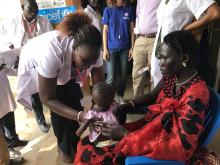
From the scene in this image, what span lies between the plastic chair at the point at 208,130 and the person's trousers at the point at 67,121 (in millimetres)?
770

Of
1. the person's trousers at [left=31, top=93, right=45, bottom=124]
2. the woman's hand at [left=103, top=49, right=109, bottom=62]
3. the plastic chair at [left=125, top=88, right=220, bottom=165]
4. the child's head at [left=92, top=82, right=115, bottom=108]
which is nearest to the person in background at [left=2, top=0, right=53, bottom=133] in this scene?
the person's trousers at [left=31, top=93, right=45, bottom=124]

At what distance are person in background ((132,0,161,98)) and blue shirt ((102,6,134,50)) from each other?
180mm

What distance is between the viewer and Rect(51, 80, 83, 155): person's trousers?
195 centimetres

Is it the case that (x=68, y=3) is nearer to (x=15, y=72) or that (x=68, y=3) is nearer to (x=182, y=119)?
(x=15, y=72)

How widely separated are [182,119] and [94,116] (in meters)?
0.50

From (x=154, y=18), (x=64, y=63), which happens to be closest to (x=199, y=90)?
(x=64, y=63)

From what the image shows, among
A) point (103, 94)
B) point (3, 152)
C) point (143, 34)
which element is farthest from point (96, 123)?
point (143, 34)

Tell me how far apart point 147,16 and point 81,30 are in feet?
4.89

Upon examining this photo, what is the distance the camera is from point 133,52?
3080 mm

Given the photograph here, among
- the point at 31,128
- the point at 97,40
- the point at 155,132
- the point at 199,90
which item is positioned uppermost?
the point at 97,40

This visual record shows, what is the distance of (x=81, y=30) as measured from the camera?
1.54m

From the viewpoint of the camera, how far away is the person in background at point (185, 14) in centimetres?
191

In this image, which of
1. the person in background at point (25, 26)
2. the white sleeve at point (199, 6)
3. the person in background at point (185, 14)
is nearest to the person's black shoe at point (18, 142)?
the person in background at point (25, 26)

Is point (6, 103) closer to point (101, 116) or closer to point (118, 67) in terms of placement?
point (101, 116)
